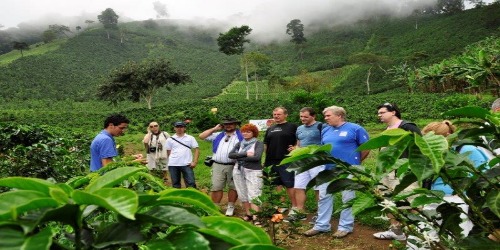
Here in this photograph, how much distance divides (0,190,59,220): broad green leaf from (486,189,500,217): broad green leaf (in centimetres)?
78

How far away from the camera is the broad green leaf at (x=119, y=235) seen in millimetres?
589

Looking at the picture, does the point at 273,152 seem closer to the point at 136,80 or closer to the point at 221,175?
the point at 221,175

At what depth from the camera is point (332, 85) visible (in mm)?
44531

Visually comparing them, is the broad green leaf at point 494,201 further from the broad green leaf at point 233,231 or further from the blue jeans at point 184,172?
the blue jeans at point 184,172

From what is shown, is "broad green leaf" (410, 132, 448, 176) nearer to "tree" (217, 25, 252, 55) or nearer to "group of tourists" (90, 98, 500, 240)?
"group of tourists" (90, 98, 500, 240)

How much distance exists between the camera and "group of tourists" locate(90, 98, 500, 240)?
141 inches

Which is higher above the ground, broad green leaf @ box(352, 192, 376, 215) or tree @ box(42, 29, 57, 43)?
tree @ box(42, 29, 57, 43)

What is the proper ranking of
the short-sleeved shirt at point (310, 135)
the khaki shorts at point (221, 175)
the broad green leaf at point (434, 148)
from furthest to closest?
the khaki shorts at point (221, 175)
the short-sleeved shirt at point (310, 135)
the broad green leaf at point (434, 148)

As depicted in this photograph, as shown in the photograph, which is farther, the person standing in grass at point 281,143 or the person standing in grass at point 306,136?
the person standing in grass at point 281,143

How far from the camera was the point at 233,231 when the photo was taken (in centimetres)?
60

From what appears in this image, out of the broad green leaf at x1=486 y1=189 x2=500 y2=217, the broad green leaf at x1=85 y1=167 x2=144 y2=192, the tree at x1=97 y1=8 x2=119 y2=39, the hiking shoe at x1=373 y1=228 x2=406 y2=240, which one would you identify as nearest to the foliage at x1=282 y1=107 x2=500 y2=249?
the broad green leaf at x1=486 y1=189 x2=500 y2=217

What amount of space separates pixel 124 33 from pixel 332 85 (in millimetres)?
45793

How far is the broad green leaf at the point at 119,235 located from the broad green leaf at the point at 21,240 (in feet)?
0.32

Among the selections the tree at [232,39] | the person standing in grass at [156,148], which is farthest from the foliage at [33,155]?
the tree at [232,39]
